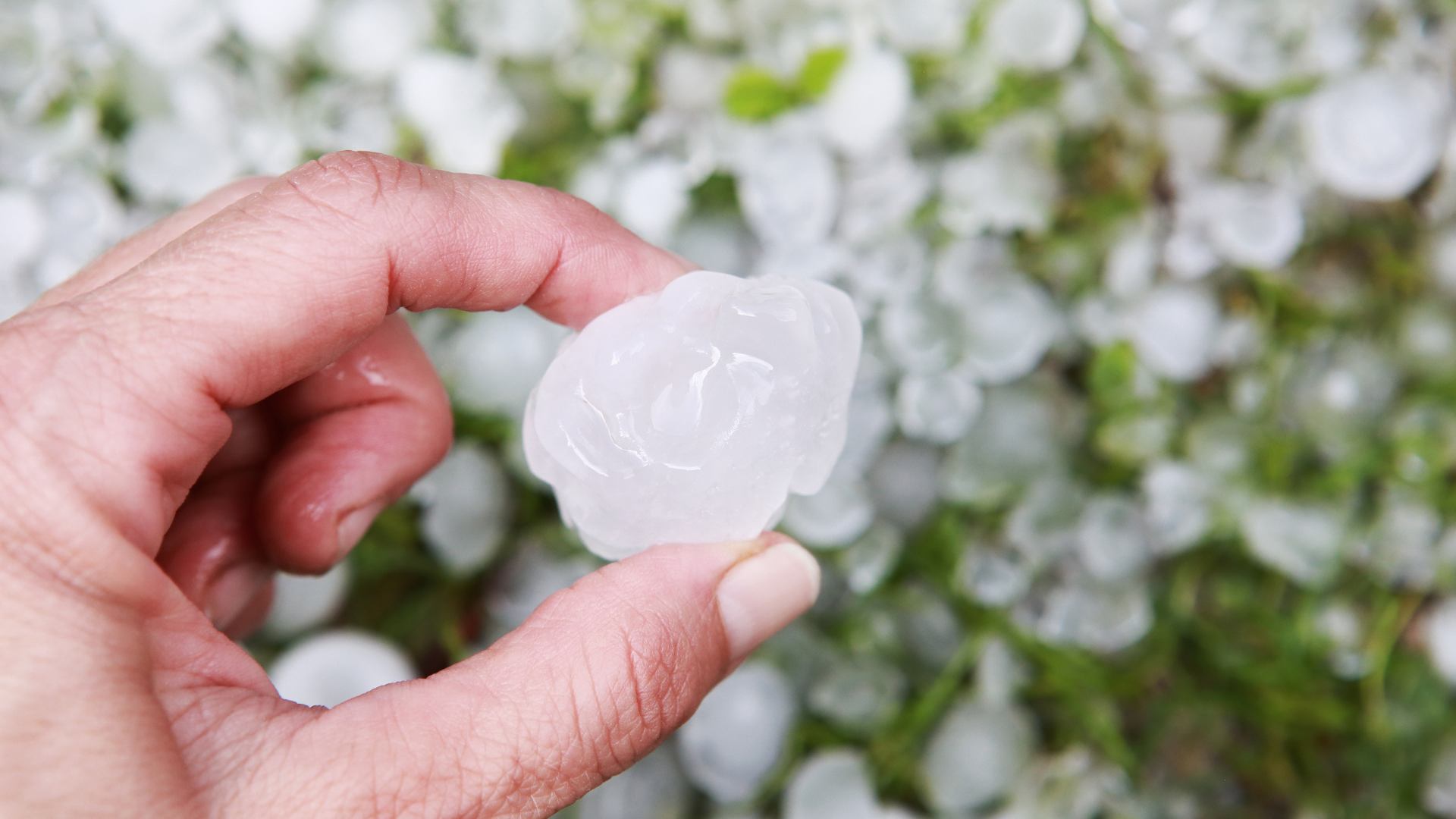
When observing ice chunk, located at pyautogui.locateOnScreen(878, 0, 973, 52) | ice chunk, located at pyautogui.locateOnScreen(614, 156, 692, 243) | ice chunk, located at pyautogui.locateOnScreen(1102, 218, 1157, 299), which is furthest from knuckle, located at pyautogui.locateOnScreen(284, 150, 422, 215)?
ice chunk, located at pyautogui.locateOnScreen(1102, 218, 1157, 299)

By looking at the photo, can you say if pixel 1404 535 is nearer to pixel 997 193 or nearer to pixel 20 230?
pixel 997 193

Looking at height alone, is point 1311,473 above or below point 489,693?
below

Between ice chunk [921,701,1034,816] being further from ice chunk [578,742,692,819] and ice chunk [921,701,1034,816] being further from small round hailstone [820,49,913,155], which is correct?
small round hailstone [820,49,913,155]

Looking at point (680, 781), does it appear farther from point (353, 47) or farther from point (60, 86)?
point (60, 86)

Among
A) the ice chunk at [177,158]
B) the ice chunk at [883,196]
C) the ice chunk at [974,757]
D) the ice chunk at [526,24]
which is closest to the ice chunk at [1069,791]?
the ice chunk at [974,757]

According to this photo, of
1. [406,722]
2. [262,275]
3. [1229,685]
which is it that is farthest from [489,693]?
[1229,685]

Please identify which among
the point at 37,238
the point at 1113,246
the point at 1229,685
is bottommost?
the point at 1229,685
